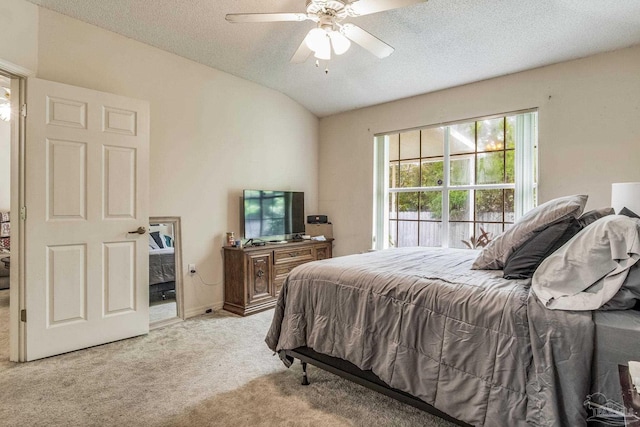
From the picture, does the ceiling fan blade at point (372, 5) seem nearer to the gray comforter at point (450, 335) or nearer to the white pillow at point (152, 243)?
the gray comforter at point (450, 335)

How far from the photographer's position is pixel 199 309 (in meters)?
3.57

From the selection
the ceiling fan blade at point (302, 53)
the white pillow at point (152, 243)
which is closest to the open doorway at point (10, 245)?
the white pillow at point (152, 243)

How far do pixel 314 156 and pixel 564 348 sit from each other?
13.5ft

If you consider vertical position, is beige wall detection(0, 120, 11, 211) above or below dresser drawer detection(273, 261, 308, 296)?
above

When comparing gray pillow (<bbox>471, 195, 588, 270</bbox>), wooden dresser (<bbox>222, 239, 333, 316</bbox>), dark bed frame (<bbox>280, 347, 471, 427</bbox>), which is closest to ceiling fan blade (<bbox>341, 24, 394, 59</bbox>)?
gray pillow (<bbox>471, 195, 588, 270</bbox>)

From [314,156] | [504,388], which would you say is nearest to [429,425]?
[504,388]

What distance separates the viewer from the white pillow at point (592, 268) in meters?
1.26

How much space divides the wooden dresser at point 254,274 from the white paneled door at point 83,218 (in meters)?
0.91

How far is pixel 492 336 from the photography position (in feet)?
4.60

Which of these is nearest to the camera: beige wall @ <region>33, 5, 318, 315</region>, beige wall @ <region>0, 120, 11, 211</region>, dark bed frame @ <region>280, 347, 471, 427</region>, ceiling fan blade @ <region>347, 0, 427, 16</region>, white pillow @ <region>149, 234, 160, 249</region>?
dark bed frame @ <region>280, 347, 471, 427</region>

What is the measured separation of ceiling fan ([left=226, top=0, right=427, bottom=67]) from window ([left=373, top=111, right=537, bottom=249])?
1.96 meters

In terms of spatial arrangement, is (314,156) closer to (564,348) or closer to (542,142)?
(542,142)

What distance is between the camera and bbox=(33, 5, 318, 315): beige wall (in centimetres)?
281

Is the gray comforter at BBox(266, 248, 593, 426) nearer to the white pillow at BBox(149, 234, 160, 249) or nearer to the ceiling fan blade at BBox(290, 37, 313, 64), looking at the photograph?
the ceiling fan blade at BBox(290, 37, 313, 64)
